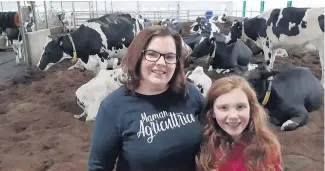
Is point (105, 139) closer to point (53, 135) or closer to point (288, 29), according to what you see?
point (53, 135)

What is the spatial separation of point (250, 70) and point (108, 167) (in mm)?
2051

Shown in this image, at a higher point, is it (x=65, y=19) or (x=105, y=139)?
(x=65, y=19)

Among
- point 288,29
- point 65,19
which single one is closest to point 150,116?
point 288,29

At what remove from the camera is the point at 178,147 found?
1.16 metres

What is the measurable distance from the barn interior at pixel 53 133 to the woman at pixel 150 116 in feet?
3.76

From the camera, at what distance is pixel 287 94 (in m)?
3.07

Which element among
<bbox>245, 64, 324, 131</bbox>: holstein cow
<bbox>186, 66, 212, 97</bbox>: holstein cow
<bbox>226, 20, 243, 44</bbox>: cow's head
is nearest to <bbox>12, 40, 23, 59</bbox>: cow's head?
<bbox>226, 20, 243, 44</bbox>: cow's head

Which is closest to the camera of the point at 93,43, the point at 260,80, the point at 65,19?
the point at 260,80

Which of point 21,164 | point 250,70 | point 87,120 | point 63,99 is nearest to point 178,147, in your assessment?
point 21,164

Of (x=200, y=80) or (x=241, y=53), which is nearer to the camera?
(x=200, y=80)

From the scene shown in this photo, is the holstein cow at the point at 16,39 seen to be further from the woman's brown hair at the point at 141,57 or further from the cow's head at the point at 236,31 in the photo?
the woman's brown hair at the point at 141,57

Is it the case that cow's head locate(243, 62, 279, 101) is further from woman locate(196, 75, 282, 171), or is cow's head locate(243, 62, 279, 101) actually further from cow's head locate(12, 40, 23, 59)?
cow's head locate(12, 40, 23, 59)

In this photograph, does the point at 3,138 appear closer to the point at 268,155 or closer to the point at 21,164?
the point at 21,164

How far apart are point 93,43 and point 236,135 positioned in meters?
3.46
